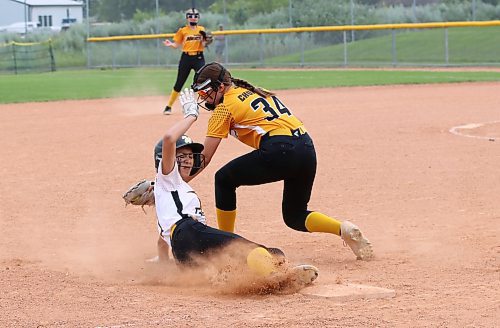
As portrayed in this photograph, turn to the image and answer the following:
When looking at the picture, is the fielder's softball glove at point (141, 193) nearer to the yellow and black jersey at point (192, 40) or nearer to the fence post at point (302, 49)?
the yellow and black jersey at point (192, 40)

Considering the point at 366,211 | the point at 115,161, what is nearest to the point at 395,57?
the point at 115,161

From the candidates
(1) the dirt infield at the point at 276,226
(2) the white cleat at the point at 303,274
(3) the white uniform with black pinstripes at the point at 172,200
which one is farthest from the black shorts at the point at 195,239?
(2) the white cleat at the point at 303,274

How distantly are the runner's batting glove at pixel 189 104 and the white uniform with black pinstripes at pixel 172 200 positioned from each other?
34 cm

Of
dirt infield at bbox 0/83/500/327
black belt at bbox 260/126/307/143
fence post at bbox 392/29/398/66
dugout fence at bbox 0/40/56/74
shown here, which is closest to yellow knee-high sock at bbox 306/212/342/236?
dirt infield at bbox 0/83/500/327

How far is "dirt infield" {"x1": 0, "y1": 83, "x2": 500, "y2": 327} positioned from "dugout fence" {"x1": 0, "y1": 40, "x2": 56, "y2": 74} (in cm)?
2632

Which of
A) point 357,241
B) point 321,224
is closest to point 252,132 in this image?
point 321,224

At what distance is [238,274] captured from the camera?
5805 mm

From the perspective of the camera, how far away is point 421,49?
34.2m

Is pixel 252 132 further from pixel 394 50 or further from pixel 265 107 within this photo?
pixel 394 50

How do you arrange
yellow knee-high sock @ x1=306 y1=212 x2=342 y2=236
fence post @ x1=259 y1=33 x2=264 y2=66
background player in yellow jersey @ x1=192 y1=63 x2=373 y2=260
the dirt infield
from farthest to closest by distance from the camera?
fence post @ x1=259 y1=33 x2=264 y2=66 → yellow knee-high sock @ x1=306 y1=212 x2=342 y2=236 → background player in yellow jersey @ x1=192 y1=63 x2=373 y2=260 → the dirt infield

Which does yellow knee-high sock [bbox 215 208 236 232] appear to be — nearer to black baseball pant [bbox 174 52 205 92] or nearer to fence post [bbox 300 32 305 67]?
black baseball pant [bbox 174 52 205 92]

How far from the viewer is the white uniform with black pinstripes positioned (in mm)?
6195

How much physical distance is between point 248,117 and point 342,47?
1220 inches

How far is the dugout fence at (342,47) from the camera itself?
32.7 meters
